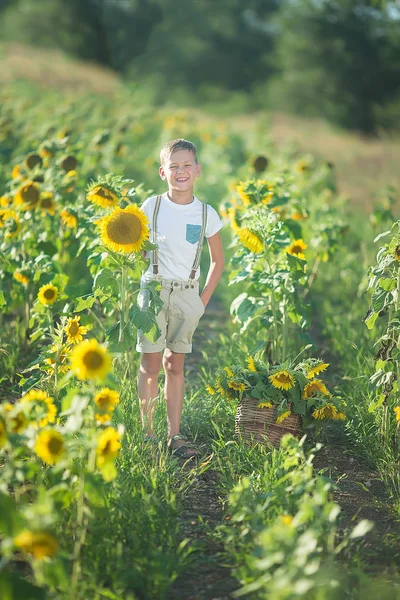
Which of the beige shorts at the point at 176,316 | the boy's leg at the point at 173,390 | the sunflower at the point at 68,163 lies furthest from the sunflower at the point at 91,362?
the sunflower at the point at 68,163

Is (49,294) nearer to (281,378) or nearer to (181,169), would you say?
(181,169)

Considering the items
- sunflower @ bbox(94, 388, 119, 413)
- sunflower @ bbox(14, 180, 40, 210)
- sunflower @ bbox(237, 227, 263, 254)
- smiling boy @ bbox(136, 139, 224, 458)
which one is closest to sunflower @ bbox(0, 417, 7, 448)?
sunflower @ bbox(94, 388, 119, 413)

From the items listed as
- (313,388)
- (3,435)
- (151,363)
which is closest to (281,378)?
(313,388)

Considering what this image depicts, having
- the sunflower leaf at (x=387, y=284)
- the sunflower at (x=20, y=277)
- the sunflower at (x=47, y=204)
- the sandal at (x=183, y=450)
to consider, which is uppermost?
the sunflower at (x=47, y=204)

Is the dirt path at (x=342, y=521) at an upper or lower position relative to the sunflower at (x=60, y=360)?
lower

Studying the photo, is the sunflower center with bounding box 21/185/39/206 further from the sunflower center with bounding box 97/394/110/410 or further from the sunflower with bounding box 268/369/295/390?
the sunflower center with bounding box 97/394/110/410

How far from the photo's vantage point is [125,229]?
10.6ft

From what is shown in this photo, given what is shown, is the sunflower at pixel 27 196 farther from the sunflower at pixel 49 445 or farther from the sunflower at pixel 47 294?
the sunflower at pixel 49 445

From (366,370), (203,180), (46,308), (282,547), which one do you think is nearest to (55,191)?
(46,308)

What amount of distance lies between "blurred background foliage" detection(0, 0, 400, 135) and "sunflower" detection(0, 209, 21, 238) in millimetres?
25726

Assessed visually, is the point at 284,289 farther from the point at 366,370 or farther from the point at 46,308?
the point at 46,308

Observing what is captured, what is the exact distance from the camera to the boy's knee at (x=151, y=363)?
137 inches

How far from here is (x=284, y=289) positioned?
3990mm

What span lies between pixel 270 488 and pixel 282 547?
76 centimetres
